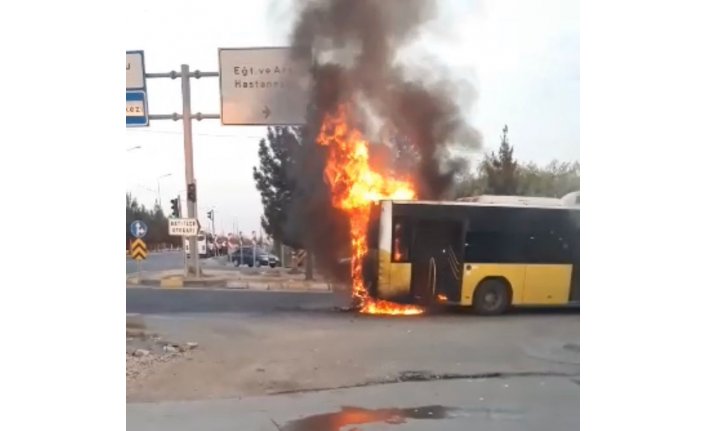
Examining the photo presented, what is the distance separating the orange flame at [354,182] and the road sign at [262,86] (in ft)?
0.66

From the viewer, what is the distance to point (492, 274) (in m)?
3.70

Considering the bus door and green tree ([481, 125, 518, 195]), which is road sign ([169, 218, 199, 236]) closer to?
the bus door

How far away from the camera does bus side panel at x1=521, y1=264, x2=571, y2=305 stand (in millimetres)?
3639

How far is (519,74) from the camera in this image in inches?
141

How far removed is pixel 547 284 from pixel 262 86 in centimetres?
185

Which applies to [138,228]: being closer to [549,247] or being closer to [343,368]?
[343,368]

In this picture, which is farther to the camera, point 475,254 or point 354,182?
point 475,254

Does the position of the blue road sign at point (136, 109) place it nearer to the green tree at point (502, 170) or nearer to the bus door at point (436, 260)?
the bus door at point (436, 260)

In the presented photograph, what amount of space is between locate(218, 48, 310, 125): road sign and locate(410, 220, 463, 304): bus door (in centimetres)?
89

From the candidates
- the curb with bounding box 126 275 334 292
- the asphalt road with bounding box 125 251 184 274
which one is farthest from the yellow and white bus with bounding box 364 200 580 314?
the asphalt road with bounding box 125 251 184 274

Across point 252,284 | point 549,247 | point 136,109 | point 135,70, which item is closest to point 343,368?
point 252,284
